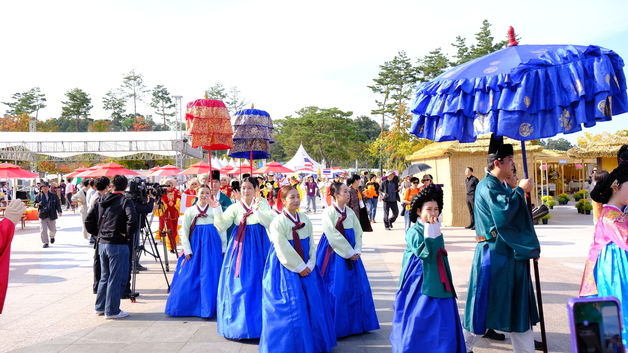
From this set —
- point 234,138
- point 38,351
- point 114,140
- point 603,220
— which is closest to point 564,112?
point 603,220

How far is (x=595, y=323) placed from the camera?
1432mm

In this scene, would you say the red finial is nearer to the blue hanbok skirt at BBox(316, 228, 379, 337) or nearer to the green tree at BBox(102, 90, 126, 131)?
the blue hanbok skirt at BBox(316, 228, 379, 337)

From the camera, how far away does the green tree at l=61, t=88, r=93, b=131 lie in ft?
208

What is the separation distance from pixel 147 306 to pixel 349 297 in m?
3.00

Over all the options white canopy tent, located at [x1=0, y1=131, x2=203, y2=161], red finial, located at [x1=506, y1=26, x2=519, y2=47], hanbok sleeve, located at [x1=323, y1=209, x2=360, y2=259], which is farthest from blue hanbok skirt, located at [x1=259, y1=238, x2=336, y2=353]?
white canopy tent, located at [x1=0, y1=131, x2=203, y2=161]

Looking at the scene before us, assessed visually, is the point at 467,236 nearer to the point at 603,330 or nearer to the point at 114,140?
the point at 603,330

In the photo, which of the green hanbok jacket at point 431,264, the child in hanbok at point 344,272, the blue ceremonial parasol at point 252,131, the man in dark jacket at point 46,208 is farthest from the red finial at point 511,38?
the man in dark jacket at point 46,208

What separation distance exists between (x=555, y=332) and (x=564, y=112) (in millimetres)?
2698

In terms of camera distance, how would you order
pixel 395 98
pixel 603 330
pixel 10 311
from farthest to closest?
1. pixel 395 98
2. pixel 10 311
3. pixel 603 330

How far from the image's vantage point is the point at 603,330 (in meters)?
1.43

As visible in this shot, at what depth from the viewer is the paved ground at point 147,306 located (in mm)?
4793

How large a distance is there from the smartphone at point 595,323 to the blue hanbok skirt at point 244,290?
3832mm

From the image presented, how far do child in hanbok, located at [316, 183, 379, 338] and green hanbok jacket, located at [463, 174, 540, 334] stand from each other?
1188 millimetres

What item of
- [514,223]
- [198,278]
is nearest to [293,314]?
[514,223]
